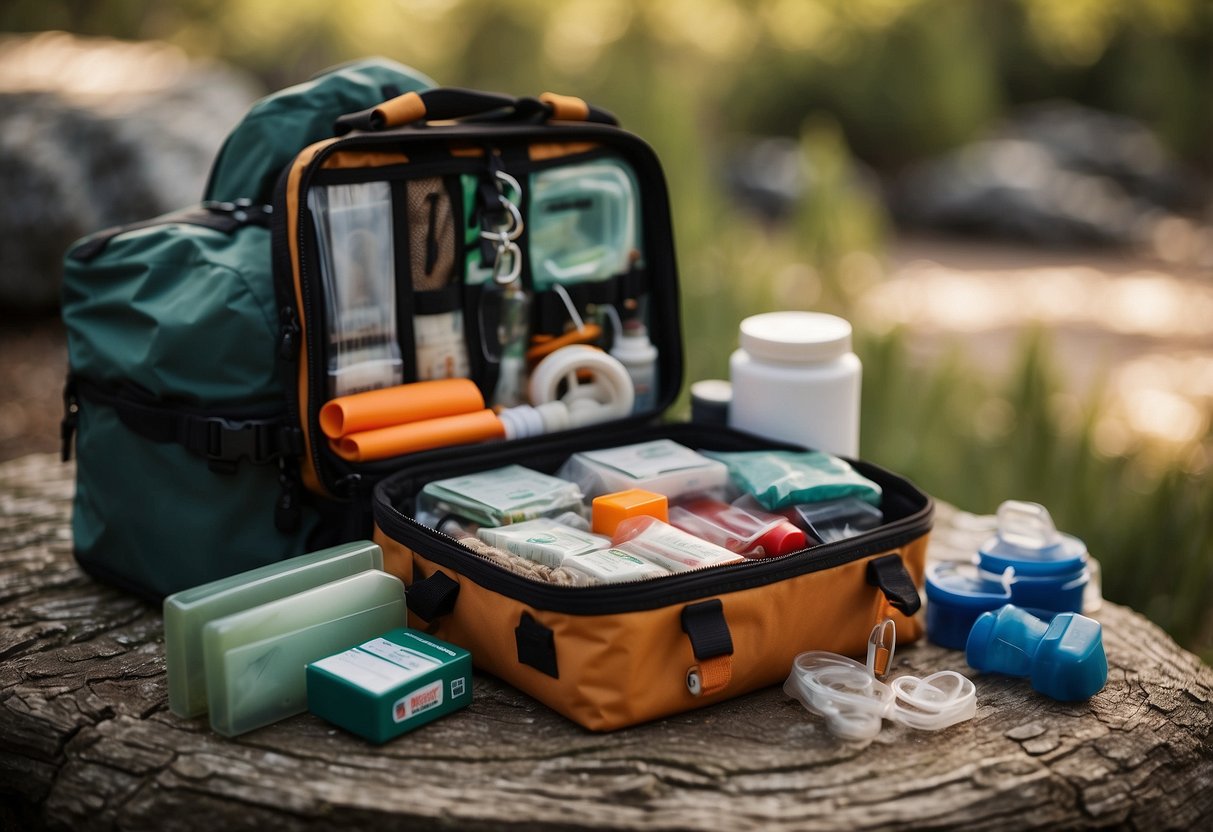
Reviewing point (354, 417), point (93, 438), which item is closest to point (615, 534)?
point (354, 417)

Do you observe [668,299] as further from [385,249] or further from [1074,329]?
[1074,329]

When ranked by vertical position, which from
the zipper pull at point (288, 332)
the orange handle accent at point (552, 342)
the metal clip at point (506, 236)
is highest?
the metal clip at point (506, 236)

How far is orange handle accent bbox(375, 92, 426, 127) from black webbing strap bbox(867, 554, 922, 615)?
915 millimetres

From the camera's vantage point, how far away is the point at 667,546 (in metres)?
1.51

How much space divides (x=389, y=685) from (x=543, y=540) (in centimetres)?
27

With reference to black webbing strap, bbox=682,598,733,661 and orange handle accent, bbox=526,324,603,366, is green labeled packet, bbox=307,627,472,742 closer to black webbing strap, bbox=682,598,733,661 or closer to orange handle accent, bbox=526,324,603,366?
black webbing strap, bbox=682,598,733,661

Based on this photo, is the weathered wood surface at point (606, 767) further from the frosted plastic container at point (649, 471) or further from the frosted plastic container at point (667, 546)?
the frosted plastic container at point (649, 471)

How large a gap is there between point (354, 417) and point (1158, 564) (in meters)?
1.52

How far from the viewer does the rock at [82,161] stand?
407cm

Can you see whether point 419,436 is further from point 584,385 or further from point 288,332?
point 584,385

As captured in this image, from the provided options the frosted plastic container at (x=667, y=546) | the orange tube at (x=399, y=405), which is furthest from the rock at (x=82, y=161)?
the frosted plastic container at (x=667, y=546)

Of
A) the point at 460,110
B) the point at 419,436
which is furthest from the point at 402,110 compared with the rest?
the point at 419,436

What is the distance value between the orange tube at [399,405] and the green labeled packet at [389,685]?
347 millimetres

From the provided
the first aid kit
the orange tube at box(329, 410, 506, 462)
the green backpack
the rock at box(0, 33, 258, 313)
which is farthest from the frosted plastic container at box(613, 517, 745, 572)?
the rock at box(0, 33, 258, 313)
